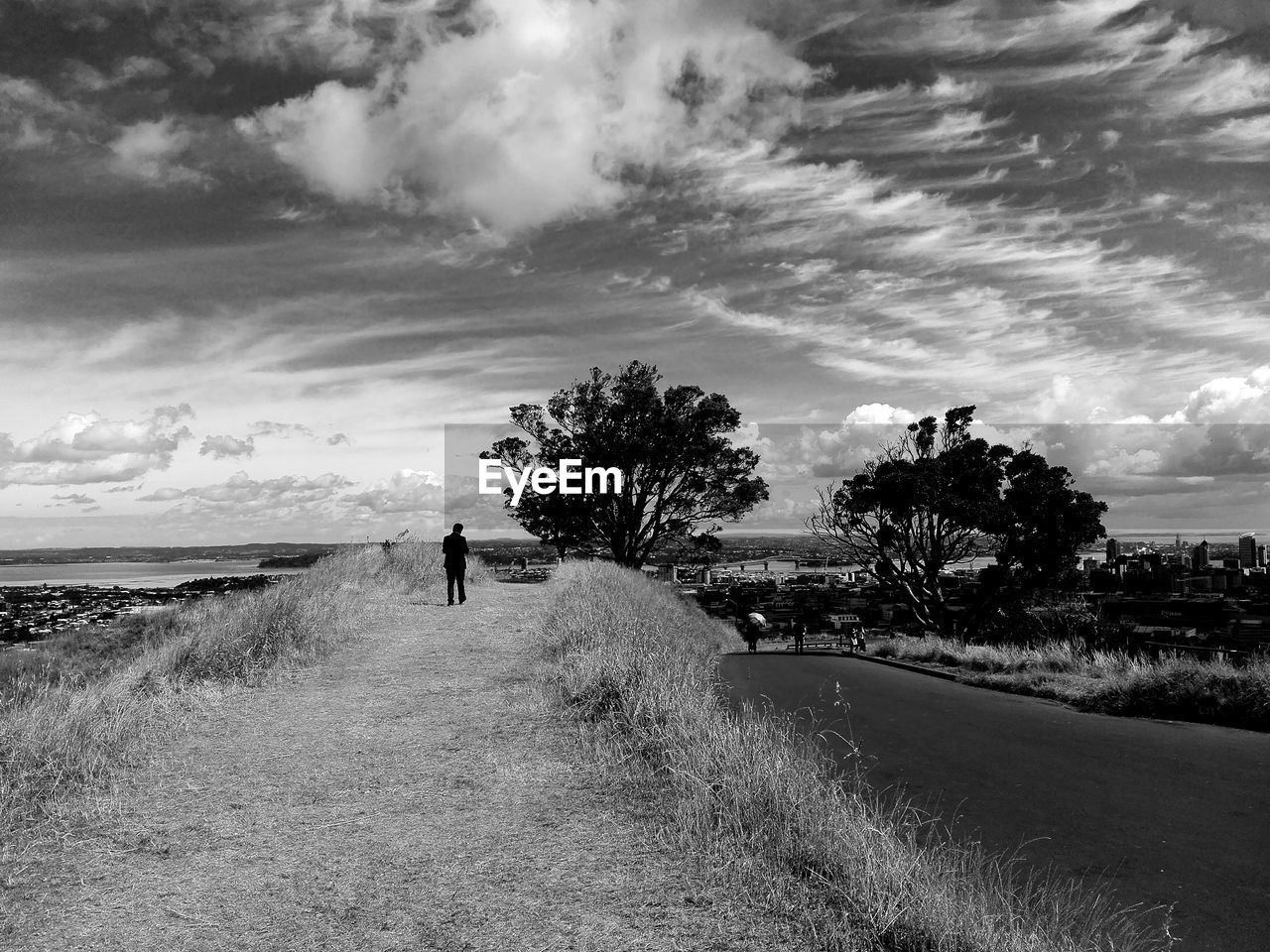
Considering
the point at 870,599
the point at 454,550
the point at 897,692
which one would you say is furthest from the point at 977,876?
the point at 870,599

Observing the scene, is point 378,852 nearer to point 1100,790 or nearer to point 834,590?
point 1100,790

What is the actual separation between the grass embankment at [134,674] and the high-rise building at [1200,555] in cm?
3692

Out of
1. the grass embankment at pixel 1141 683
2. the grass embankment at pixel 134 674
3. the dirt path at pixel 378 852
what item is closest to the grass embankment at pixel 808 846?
the dirt path at pixel 378 852

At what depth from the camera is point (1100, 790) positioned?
9.12 m

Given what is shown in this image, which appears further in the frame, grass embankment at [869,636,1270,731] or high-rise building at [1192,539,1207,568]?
high-rise building at [1192,539,1207,568]

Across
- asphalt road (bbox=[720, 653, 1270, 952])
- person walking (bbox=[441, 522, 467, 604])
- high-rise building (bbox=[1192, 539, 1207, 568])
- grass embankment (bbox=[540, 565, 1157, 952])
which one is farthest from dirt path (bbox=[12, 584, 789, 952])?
high-rise building (bbox=[1192, 539, 1207, 568])

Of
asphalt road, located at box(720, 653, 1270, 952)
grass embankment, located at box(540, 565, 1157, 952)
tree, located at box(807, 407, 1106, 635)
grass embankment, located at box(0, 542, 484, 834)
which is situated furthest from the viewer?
tree, located at box(807, 407, 1106, 635)

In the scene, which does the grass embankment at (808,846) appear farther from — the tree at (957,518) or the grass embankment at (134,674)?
the tree at (957,518)

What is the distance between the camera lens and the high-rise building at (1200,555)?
40.9 metres

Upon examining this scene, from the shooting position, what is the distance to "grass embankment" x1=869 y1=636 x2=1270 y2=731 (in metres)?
12.7

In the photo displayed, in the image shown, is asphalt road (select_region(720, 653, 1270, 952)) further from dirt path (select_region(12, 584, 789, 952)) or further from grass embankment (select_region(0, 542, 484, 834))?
grass embankment (select_region(0, 542, 484, 834))

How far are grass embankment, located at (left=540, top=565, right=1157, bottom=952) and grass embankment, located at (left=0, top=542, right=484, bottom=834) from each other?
13.2ft

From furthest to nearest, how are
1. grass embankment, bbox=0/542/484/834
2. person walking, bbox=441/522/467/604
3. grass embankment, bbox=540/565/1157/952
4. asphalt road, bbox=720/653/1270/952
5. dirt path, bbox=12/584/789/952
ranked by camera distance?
person walking, bbox=441/522/467/604, grass embankment, bbox=0/542/484/834, asphalt road, bbox=720/653/1270/952, dirt path, bbox=12/584/789/952, grass embankment, bbox=540/565/1157/952

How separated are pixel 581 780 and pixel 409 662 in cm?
594
